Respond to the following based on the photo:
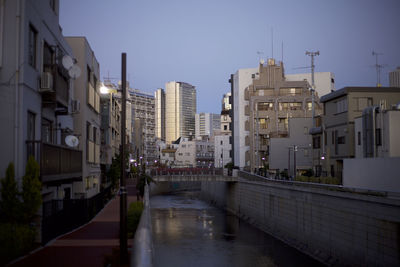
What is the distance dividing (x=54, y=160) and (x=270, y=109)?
2713 inches

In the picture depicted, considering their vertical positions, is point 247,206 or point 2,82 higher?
point 2,82

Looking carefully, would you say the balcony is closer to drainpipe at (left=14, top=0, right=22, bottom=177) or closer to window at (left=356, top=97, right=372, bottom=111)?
drainpipe at (left=14, top=0, right=22, bottom=177)

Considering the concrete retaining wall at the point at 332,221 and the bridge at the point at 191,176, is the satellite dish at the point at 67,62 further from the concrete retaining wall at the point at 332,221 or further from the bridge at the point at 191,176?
the bridge at the point at 191,176

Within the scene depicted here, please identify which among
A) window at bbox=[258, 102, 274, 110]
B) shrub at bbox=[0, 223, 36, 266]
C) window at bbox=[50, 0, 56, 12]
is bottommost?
shrub at bbox=[0, 223, 36, 266]

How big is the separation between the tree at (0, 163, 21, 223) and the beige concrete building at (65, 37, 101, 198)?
1408 cm

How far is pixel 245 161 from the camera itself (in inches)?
3583

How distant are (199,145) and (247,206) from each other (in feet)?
357

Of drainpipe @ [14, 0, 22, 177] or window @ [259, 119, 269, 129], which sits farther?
window @ [259, 119, 269, 129]

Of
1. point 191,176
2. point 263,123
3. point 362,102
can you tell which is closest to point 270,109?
point 263,123

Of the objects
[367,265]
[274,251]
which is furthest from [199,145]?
[367,265]

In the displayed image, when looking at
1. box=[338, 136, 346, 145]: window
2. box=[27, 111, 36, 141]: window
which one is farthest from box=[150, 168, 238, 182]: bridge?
box=[27, 111, 36, 141]: window

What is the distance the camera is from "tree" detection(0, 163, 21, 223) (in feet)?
50.7

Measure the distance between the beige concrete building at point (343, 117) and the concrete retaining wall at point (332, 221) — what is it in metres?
7.12

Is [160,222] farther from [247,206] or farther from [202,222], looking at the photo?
[247,206]
